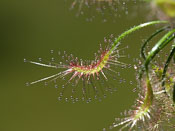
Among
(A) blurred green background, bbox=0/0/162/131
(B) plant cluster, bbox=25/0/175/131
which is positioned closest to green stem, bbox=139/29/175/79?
(B) plant cluster, bbox=25/0/175/131

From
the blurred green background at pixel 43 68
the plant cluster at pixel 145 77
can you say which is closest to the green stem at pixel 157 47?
the plant cluster at pixel 145 77

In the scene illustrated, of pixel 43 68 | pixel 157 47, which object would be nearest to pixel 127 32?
pixel 157 47

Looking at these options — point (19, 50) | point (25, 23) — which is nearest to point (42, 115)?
point (19, 50)

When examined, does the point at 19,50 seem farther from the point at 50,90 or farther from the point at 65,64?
the point at 65,64

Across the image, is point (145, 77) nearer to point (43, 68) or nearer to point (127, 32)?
point (127, 32)

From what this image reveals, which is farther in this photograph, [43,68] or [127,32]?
[43,68]

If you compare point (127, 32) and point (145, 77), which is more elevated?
point (127, 32)


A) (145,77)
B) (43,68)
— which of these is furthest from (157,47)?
(43,68)

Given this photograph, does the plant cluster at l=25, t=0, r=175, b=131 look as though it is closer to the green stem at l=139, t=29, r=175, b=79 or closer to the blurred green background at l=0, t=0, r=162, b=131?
the green stem at l=139, t=29, r=175, b=79
